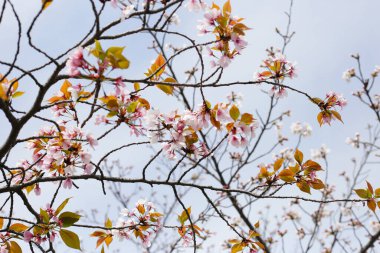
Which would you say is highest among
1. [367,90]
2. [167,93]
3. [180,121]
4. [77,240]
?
[367,90]

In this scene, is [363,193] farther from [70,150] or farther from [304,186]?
[70,150]

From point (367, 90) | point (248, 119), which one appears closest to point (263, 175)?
point (248, 119)

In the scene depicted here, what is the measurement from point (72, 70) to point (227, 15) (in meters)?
0.69

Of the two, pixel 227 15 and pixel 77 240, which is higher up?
pixel 227 15

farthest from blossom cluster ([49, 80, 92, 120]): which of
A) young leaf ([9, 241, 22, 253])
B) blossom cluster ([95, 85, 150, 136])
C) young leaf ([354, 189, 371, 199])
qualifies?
young leaf ([354, 189, 371, 199])

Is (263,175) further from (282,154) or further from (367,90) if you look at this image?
(282,154)

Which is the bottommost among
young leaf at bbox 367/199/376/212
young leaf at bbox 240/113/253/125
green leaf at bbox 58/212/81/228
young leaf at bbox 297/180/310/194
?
young leaf at bbox 367/199/376/212

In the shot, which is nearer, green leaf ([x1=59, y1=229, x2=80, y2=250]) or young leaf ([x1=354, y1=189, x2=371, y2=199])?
green leaf ([x1=59, y1=229, x2=80, y2=250])

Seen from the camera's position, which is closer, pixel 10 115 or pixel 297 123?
pixel 10 115

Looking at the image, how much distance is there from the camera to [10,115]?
1.57m

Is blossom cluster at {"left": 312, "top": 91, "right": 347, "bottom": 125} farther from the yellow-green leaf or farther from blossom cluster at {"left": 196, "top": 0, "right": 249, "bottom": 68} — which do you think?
the yellow-green leaf

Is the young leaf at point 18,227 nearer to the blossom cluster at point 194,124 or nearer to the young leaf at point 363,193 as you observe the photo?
the blossom cluster at point 194,124

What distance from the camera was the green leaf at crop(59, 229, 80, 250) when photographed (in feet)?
5.52

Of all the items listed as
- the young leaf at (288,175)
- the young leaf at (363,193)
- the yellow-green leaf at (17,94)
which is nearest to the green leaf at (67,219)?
the yellow-green leaf at (17,94)
